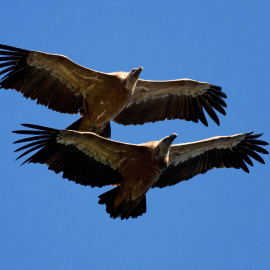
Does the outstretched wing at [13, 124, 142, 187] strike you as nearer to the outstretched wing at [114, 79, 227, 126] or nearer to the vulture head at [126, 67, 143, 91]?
the vulture head at [126, 67, 143, 91]

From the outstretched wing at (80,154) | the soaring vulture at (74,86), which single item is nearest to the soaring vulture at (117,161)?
the outstretched wing at (80,154)

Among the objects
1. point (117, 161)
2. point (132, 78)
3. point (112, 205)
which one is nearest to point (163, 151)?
point (117, 161)

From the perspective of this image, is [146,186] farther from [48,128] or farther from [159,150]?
[48,128]

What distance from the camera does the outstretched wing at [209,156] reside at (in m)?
12.5

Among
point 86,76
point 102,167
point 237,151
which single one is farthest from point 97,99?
point 237,151

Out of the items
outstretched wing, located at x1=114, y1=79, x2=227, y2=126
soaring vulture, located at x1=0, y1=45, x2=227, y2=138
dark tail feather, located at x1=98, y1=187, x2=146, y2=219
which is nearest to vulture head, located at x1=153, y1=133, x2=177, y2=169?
dark tail feather, located at x1=98, y1=187, x2=146, y2=219

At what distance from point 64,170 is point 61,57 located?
79.5 inches

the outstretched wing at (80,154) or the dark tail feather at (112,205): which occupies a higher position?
the outstretched wing at (80,154)

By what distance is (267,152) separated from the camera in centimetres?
1302

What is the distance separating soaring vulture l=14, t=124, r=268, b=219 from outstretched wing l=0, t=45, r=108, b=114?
51.9 inches

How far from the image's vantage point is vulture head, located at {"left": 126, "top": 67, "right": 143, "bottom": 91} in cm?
1219

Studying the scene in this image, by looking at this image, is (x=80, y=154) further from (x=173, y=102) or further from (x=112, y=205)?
(x=173, y=102)

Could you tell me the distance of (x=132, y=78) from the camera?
1223 cm

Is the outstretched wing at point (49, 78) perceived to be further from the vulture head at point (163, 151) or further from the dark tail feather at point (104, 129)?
the vulture head at point (163, 151)
